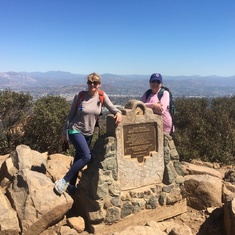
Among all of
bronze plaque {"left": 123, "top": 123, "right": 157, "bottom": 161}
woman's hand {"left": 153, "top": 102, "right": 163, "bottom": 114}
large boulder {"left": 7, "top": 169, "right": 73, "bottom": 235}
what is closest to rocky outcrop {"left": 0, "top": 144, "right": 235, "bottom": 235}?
large boulder {"left": 7, "top": 169, "right": 73, "bottom": 235}

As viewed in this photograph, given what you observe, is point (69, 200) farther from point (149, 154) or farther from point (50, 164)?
point (50, 164)

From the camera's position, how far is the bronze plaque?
7.18 meters

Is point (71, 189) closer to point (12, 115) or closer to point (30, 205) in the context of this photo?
point (30, 205)

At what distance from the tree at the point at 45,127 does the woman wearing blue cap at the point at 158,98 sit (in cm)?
1359

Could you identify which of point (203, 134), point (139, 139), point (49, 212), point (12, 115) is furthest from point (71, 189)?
point (12, 115)

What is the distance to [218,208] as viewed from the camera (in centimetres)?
800

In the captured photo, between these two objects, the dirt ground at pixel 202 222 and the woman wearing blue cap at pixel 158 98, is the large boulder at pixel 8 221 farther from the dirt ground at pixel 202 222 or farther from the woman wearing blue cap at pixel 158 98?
the woman wearing blue cap at pixel 158 98

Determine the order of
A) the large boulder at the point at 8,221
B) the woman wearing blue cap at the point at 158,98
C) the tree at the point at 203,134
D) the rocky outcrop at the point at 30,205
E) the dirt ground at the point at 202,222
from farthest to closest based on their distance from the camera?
the tree at the point at 203,134 < the woman wearing blue cap at the point at 158,98 < the dirt ground at the point at 202,222 < the rocky outcrop at the point at 30,205 < the large boulder at the point at 8,221

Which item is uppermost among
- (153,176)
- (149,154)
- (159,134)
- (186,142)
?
(159,134)

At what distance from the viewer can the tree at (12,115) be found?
21.5 metres

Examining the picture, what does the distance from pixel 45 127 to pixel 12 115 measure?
12.0 feet

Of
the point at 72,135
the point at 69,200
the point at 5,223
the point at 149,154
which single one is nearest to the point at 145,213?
the point at 149,154

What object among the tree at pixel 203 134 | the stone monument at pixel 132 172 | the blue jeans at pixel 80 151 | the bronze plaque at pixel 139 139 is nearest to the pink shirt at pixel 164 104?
the stone monument at pixel 132 172

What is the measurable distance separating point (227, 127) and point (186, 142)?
192 inches
